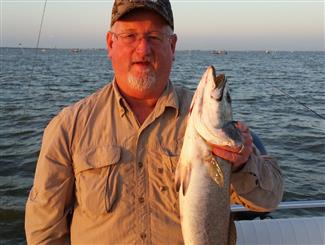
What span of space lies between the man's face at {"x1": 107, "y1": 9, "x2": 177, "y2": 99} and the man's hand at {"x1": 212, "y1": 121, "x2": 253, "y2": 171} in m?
0.75

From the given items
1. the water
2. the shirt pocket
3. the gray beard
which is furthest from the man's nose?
the water

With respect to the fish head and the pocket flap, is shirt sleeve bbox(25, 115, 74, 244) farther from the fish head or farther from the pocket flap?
the fish head

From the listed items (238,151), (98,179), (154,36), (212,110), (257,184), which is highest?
(154,36)

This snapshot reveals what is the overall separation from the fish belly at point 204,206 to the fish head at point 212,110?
0.54 ft

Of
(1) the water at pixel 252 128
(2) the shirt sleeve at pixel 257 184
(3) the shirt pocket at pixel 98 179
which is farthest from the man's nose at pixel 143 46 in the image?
(1) the water at pixel 252 128

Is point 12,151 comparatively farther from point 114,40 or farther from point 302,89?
point 302,89

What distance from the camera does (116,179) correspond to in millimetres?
3158

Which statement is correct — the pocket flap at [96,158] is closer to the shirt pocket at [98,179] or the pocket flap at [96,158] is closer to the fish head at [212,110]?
the shirt pocket at [98,179]

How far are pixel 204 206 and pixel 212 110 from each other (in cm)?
61

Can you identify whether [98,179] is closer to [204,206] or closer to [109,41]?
[204,206]

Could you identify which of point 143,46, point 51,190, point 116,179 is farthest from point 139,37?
point 51,190

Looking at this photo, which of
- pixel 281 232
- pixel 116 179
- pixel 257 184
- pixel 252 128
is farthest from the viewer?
pixel 252 128

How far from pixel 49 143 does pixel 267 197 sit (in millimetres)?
1563

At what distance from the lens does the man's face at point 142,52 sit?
3258 mm
